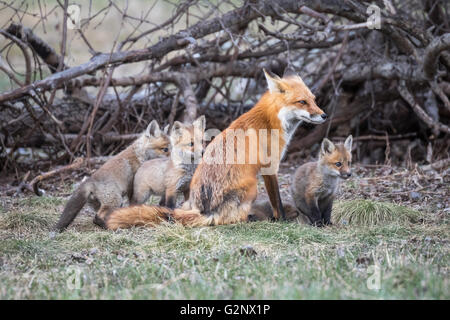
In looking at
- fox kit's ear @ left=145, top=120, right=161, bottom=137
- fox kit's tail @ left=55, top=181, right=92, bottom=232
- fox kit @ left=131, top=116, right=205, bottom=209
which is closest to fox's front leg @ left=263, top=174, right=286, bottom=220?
fox kit @ left=131, top=116, right=205, bottom=209

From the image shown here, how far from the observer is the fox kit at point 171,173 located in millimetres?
7773

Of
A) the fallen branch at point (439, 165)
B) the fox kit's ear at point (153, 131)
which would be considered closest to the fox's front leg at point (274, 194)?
the fox kit's ear at point (153, 131)

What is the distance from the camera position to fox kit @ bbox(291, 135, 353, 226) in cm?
749

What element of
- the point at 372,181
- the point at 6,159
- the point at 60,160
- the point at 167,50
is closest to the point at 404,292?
the point at 372,181

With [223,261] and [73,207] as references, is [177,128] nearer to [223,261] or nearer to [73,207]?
[73,207]

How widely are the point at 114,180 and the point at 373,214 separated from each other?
12.0ft

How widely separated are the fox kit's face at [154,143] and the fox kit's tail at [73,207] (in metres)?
1.39

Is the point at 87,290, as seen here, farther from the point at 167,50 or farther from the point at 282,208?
the point at 167,50

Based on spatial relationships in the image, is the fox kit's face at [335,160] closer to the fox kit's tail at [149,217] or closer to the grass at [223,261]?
the grass at [223,261]

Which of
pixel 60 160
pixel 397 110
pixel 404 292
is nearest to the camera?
pixel 404 292

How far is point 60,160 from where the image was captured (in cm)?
1126

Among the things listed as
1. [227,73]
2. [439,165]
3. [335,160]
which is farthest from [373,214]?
[227,73]

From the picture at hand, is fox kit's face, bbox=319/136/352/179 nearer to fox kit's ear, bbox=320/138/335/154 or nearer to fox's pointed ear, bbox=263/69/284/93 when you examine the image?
fox kit's ear, bbox=320/138/335/154
